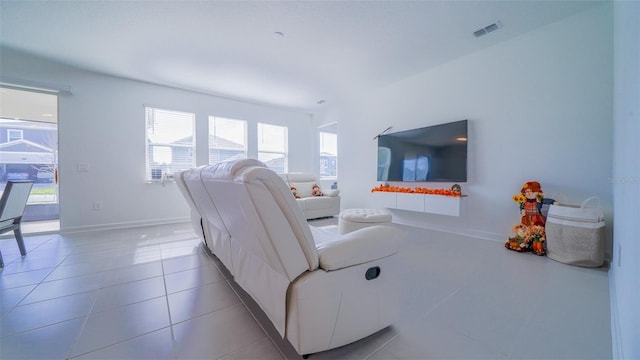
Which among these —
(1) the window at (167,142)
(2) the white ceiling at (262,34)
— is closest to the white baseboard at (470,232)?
(2) the white ceiling at (262,34)

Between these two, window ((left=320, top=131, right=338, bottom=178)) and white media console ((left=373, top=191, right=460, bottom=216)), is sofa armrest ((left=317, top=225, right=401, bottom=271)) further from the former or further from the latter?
window ((left=320, top=131, right=338, bottom=178))

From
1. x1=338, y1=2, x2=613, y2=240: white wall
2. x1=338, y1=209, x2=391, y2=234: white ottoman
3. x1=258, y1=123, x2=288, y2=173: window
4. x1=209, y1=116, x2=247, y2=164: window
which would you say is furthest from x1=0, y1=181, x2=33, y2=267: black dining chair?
x1=338, y1=2, x2=613, y2=240: white wall

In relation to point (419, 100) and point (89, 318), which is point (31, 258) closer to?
point (89, 318)

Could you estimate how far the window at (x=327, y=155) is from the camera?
6753mm

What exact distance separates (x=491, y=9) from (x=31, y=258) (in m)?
5.51

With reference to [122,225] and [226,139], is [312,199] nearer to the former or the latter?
[226,139]

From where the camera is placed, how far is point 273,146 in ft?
19.1

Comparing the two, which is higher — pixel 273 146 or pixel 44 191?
pixel 273 146

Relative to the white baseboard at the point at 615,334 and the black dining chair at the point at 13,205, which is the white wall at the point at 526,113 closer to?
the white baseboard at the point at 615,334

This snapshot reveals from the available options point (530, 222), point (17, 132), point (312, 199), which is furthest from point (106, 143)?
point (530, 222)

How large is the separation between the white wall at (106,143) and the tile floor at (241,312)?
148 centimetres

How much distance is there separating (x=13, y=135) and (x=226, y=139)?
3.64 meters

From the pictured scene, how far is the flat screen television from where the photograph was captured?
3.32 meters

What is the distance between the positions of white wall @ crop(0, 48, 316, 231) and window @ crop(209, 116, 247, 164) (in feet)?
0.88
